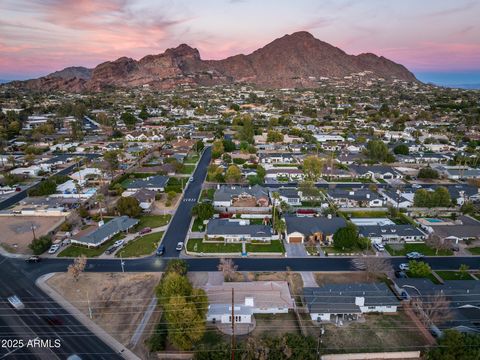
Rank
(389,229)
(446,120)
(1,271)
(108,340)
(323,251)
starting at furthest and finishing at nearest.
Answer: (446,120) → (389,229) → (323,251) → (1,271) → (108,340)

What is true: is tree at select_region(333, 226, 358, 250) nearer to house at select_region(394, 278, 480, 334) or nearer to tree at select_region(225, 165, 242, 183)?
house at select_region(394, 278, 480, 334)

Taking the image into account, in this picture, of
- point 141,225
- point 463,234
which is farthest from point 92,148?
point 463,234

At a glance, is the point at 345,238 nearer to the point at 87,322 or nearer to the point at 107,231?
the point at 87,322

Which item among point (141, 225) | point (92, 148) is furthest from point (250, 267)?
point (92, 148)

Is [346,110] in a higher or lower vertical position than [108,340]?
higher

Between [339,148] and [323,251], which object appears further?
[339,148]

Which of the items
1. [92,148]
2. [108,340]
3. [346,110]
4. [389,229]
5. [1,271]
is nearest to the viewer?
[108,340]

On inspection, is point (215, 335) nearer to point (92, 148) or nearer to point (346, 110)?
point (92, 148)
